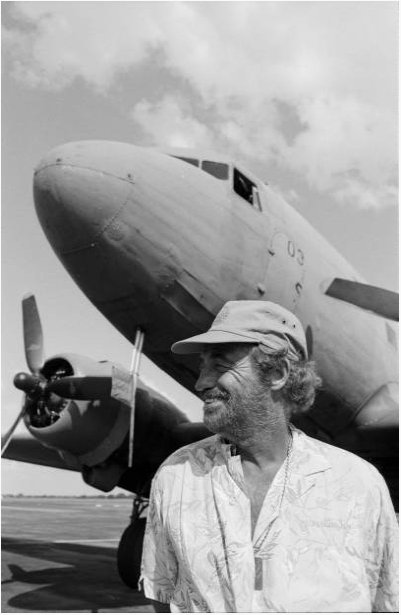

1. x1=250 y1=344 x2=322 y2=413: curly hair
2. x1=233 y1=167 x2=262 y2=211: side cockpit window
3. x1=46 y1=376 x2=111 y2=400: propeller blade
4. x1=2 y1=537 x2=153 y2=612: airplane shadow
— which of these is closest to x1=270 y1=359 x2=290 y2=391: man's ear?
x1=250 y1=344 x2=322 y2=413: curly hair

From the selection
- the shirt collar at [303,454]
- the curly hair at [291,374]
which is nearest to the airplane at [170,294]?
the curly hair at [291,374]

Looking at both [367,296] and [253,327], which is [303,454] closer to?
[253,327]

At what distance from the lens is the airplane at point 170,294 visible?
6953 mm

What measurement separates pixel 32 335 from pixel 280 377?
9.60m

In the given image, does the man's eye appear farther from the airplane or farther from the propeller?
the propeller

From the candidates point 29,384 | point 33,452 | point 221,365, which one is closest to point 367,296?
point 29,384

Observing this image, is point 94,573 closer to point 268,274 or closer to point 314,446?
point 268,274

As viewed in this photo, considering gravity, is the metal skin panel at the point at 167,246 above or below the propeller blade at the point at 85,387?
above

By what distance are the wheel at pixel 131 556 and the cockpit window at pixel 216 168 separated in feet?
20.6

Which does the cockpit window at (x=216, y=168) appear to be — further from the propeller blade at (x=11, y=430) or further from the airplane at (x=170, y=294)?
the propeller blade at (x=11, y=430)

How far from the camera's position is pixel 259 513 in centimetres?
190

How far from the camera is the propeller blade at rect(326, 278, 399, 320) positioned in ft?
28.1

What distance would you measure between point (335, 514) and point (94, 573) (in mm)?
12096

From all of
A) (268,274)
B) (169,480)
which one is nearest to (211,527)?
(169,480)
